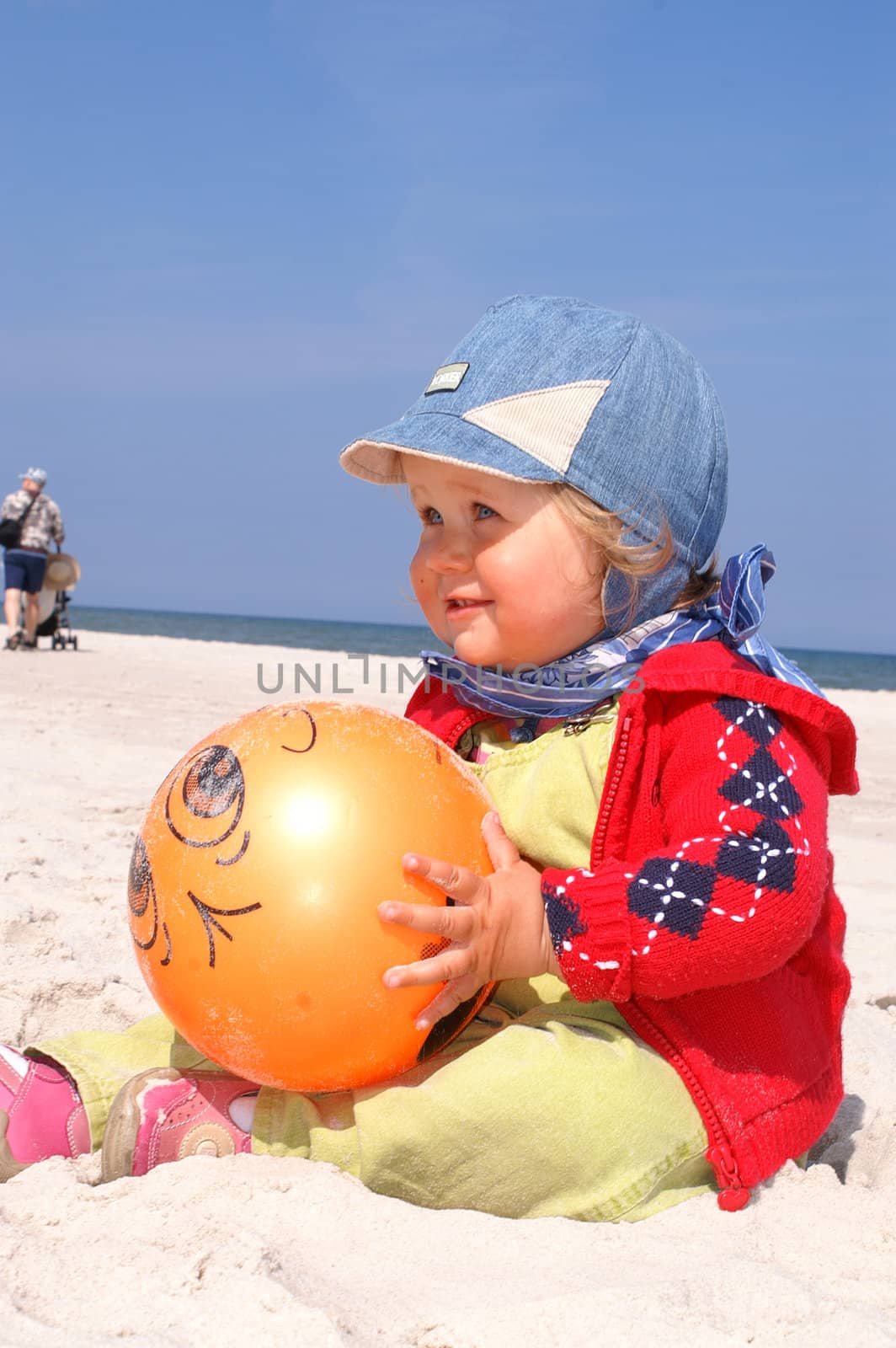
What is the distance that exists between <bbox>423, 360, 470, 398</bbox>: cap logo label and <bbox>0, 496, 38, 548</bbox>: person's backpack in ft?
42.3

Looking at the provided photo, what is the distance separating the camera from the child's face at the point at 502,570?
2650 millimetres

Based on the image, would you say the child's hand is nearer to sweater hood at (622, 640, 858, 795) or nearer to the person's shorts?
sweater hood at (622, 640, 858, 795)

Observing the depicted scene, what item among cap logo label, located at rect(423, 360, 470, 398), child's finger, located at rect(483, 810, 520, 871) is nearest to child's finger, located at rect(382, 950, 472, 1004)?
child's finger, located at rect(483, 810, 520, 871)

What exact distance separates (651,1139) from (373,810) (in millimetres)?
801

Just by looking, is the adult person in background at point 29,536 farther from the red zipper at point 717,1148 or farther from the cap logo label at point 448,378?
the red zipper at point 717,1148

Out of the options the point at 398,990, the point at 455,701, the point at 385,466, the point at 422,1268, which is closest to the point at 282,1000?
the point at 398,990

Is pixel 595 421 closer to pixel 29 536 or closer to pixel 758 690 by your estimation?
pixel 758 690

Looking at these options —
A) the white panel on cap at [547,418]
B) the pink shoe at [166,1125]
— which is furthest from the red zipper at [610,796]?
the pink shoe at [166,1125]

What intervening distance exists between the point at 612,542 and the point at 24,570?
1361cm

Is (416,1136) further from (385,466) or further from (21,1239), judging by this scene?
(385,466)

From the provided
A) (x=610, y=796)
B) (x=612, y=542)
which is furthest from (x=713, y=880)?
(x=612, y=542)

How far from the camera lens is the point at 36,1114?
2.45 m

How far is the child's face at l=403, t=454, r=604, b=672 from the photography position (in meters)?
2.65

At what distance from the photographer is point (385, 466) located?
3160 mm
